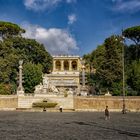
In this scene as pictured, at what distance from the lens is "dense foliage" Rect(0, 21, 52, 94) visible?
7281 cm

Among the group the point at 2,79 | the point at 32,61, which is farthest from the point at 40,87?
the point at 32,61

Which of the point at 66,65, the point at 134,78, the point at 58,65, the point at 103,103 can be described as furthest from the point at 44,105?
the point at 66,65

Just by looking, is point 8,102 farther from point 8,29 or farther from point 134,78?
point 8,29


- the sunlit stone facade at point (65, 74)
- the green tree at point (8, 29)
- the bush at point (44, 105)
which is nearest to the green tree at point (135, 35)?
the sunlit stone facade at point (65, 74)

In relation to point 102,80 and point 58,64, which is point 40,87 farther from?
point 58,64

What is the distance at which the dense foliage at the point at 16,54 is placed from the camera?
239ft

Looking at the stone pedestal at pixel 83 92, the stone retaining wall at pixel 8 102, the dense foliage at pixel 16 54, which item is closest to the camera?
the stone retaining wall at pixel 8 102

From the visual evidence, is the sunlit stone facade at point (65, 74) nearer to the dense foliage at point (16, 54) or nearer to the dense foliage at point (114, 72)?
the dense foliage at point (16, 54)

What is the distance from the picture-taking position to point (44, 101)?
203ft

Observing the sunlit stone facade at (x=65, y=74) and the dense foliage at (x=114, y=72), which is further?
the sunlit stone facade at (x=65, y=74)

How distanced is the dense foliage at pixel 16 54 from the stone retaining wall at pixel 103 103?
13.8 m

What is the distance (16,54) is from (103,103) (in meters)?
→ 23.9

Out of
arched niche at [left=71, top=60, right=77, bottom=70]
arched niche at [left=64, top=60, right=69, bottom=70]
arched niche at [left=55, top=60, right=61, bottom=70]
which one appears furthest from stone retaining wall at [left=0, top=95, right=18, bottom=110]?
arched niche at [left=71, top=60, right=77, bottom=70]

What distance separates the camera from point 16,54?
3063 inches
